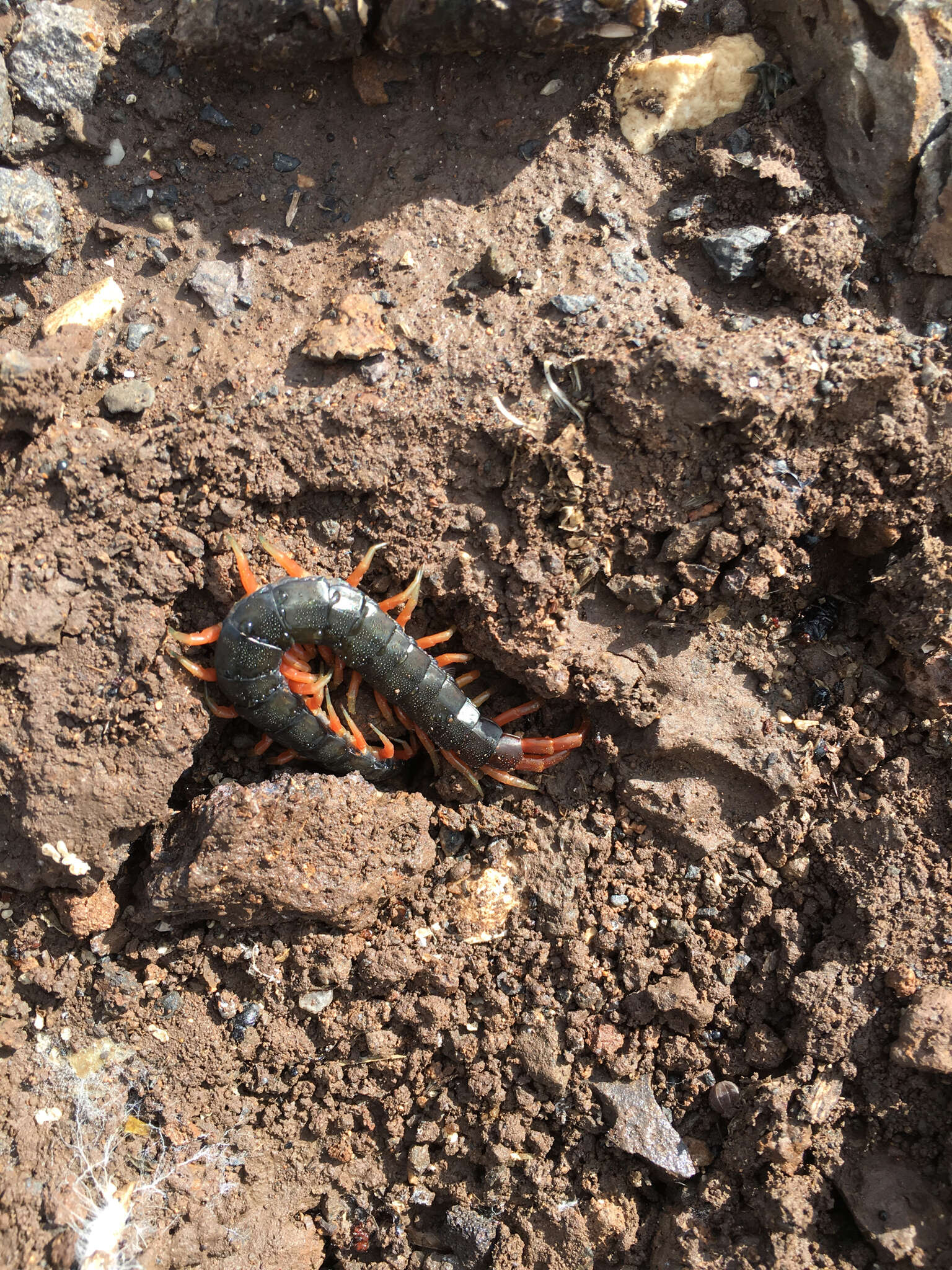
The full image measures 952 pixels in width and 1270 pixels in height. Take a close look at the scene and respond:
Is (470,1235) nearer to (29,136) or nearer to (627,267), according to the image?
(627,267)

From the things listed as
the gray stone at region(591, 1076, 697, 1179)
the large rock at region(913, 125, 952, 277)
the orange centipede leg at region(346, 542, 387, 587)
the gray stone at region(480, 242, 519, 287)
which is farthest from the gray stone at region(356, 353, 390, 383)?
the gray stone at region(591, 1076, 697, 1179)

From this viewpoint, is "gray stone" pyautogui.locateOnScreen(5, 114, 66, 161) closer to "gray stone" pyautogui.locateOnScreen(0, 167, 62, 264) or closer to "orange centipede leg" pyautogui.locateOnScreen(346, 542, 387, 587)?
"gray stone" pyautogui.locateOnScreen(0, 167, 62, 264)

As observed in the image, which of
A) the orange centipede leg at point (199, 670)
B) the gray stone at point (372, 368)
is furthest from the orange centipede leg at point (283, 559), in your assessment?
the gray stone at point (372, 368)

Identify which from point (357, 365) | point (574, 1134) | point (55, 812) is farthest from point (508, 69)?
point (574, 1134)

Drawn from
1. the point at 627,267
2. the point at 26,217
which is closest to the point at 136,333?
the point at 26,217

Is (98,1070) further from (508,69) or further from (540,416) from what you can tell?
(508,69)

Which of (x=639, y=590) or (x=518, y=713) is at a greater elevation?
(x=639, y=590)
